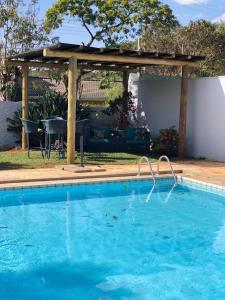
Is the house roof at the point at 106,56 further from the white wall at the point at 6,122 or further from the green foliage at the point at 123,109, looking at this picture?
the green foliage at the point at 123,109

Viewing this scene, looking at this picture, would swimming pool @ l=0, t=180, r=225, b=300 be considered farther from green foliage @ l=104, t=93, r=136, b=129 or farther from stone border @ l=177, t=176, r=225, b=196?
green foliage @ l=104, t=93, r=136, b=129

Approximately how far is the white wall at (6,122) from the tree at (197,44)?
1452cm

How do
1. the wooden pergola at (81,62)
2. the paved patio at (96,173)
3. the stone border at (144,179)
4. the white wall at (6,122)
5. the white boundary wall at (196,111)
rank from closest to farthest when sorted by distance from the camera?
the stone border at (144,179) < the paved patio at (96,173) < the wooden pergola at (81,62) < the white boundary wall at (196,111) < the white wall at (6,122)

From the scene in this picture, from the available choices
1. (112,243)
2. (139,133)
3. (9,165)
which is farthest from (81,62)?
(112,243)

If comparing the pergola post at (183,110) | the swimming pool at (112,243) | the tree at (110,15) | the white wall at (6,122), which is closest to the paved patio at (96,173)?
the swimming pool at (112,243)

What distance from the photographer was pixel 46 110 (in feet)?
53.4

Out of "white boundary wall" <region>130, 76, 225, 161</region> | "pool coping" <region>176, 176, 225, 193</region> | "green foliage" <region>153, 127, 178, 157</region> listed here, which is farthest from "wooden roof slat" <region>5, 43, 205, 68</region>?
"pool coping" <region>176, 176, 225, 193</region>

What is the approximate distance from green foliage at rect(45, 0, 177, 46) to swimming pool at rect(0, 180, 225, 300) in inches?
385

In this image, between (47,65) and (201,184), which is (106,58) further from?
(201,184)

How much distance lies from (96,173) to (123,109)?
21.3 ft

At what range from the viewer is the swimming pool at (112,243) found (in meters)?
5.61

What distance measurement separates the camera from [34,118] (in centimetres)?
1627

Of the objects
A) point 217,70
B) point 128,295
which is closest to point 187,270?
point 128,295

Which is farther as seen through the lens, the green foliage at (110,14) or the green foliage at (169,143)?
the green foliage at (110,14)
